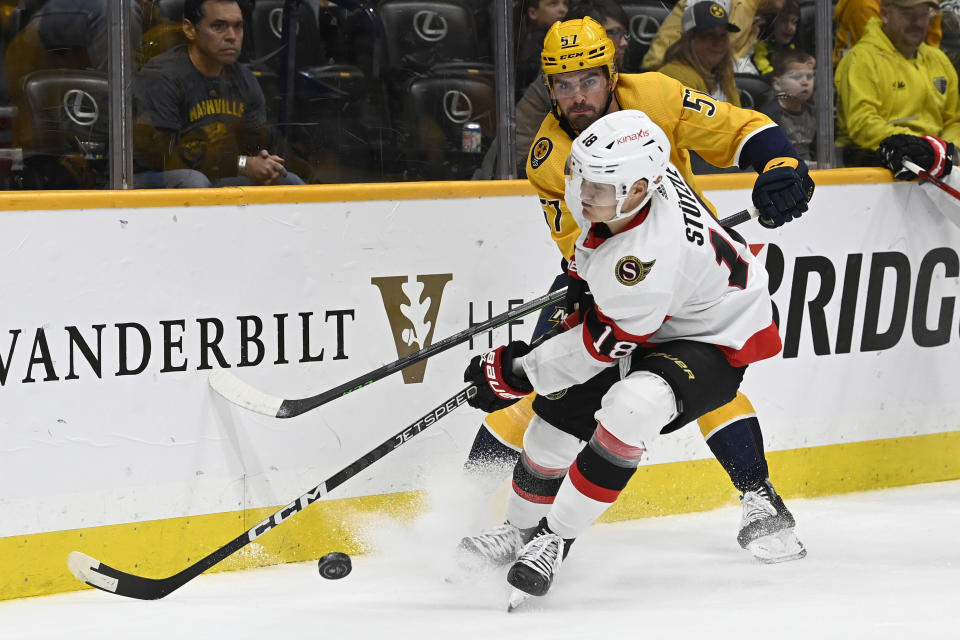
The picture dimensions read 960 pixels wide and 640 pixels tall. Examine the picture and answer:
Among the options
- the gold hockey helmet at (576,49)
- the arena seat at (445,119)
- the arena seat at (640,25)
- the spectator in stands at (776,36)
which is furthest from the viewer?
the spectator in stands at (776,36)

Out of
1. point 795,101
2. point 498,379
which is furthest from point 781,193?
Result: point 795,101

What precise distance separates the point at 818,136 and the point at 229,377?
6.33ft

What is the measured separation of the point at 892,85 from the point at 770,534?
5.12 ft

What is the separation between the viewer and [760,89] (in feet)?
12.0

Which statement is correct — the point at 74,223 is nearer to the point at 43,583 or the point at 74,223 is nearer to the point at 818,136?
the point at 43,583

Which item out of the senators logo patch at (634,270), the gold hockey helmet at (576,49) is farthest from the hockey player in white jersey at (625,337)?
the gold hockey helmet at (576,49)

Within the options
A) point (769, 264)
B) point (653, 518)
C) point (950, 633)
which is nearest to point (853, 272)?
point (769, 264)

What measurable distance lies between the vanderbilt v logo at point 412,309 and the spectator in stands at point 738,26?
89 cm

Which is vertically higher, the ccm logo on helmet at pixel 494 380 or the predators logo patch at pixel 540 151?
the predators logo patch at pixel 540 151

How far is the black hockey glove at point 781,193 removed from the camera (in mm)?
2855

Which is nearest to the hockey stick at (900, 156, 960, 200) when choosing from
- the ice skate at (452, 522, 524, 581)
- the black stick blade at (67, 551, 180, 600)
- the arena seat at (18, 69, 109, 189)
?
the ice skate at (452, 522, 524, 581)

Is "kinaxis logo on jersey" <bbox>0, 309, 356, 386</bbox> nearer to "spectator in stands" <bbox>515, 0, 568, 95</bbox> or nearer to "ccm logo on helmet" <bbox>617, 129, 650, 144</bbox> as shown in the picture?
"spectator in stands" <bbox>515, 0, 568, 95</bbox>

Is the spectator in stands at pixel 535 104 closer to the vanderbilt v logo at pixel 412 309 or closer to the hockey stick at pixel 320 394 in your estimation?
the vanderbilt v logo at pixel 412 309

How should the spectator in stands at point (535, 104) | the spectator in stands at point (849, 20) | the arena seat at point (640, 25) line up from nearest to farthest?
the spectator in stands at point (535, 104)
the arena seat at point (640, 25)
the spectator in stands at point (849, 20)
